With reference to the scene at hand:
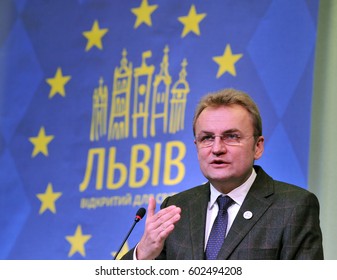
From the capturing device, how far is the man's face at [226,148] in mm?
2906

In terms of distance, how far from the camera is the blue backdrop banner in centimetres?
412

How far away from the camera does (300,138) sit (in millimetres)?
4008

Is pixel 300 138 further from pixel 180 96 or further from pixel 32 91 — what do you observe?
pixel 32 91

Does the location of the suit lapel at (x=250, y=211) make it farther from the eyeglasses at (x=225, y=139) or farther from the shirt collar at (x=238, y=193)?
the eyeglasses at (x=225, y=139)

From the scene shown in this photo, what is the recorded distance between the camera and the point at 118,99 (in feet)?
15.2

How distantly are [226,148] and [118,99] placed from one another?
181cm

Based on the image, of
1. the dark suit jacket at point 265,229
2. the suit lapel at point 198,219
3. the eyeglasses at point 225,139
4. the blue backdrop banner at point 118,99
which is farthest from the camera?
the blue backdrop banner at point 118,99

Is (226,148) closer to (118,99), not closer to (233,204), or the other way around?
(233,204)

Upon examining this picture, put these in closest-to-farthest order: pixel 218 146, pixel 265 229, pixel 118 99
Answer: pixel 265 229 < pixel 218 146 < pixel 118 99

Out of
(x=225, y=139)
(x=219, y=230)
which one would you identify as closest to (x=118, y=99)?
(x=225, y=139)

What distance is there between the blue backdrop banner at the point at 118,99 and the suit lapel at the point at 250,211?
109 cm

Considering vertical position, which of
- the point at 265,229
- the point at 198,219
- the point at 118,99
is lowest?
the point at 265,229

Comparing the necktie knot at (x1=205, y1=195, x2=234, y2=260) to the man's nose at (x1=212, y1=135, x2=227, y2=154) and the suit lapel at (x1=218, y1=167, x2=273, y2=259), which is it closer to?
the suit lapel at (x1=218, y1=167, x2=273, y2=259)

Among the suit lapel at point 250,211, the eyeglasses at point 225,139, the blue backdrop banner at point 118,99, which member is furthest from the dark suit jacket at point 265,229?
the blue backdrop banner at point 118,99
